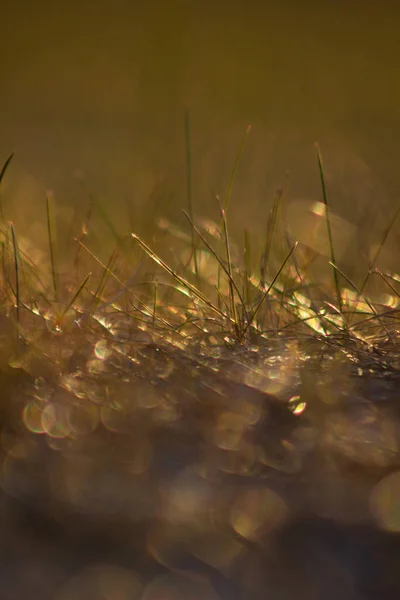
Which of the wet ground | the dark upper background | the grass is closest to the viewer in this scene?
the wet ground

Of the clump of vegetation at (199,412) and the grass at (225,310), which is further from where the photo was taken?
the grass at (225,310)

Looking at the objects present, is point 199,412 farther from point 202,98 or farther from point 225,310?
point 202,98

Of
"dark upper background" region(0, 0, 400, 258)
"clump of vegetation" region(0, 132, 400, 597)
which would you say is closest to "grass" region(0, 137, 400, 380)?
"clump of vegetation" region(0, 132, 400, 597)

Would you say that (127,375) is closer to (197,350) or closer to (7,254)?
(197,350)

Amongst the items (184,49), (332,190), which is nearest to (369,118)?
(184,49)

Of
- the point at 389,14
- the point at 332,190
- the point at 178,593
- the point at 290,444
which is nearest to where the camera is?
the point at 178,593

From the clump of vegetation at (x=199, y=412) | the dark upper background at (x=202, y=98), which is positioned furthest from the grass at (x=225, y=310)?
the dark upper background at (x=202, y=98)

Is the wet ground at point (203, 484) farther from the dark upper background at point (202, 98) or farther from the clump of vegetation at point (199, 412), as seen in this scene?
the dark upper background at point (202, 98)

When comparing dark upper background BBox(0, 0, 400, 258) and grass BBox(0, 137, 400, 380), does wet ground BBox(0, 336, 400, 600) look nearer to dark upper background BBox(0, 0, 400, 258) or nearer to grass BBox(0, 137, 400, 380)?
grass BBox(0, 137, 400, 380)
